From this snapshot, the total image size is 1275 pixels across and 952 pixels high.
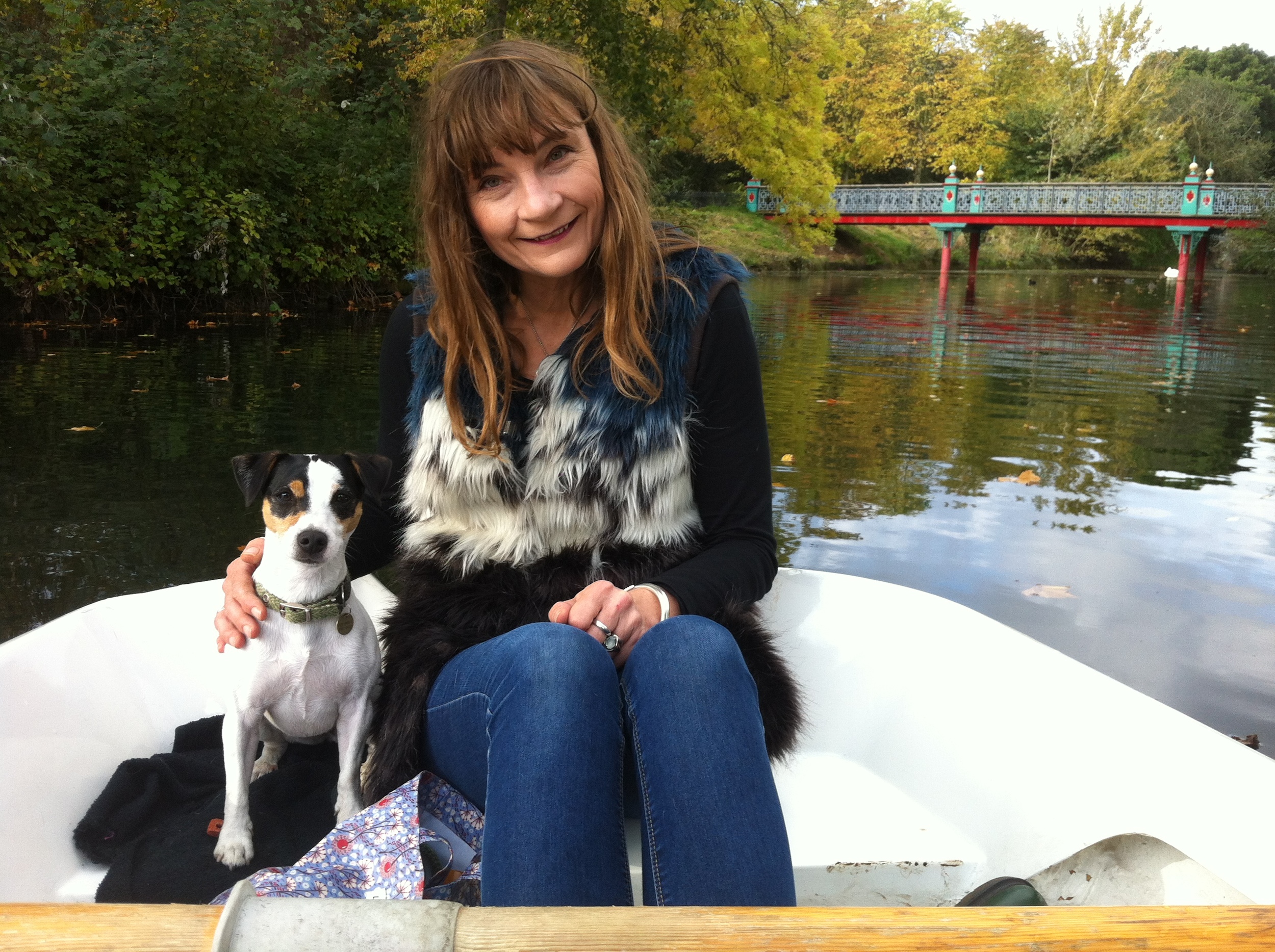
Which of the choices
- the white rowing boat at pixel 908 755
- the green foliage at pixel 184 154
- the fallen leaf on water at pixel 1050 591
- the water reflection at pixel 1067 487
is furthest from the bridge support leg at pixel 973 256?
the white rowing boat at pixel 908 755

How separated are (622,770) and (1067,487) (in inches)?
199

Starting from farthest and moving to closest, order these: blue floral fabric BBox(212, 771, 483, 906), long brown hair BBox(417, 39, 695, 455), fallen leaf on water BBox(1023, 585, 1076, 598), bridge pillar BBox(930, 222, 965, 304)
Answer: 1. bridge pillar BBox(930, 222, 965, 304)
2. fallen leaf on water BBox(1023, 585, 1076, 598)
3. long brown hair BBox(417, 39, 695, 455)
4. blue floral fabric BBox(212, 771, 483, 906)

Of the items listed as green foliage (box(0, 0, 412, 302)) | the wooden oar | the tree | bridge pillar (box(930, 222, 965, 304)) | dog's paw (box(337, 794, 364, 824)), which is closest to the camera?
the wooden oar

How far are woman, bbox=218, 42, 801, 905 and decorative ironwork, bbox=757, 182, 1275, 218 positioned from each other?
2194cm

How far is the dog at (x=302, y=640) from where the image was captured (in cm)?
186

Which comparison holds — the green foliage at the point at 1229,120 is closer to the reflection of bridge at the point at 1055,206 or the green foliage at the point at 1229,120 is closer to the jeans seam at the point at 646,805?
the reflection of bridge at the point at 1055,206

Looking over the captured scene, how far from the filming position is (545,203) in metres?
1.83

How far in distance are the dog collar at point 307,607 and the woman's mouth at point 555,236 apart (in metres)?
0.73

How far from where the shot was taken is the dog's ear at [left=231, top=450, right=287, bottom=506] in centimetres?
195

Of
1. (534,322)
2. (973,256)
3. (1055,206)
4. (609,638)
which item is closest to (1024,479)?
(534,322)

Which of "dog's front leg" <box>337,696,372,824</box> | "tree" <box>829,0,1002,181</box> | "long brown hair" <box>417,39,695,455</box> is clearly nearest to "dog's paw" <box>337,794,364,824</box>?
"dog's front leg" <box>337,696,372,824</box>

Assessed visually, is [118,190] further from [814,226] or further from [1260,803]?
[814,226]

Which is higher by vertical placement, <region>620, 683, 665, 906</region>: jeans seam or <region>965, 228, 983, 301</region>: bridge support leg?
<region>965, 228, 983, 301</region>: bridge support leg

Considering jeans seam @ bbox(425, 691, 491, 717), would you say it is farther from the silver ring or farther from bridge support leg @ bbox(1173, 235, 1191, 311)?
bridge support leg @ bbox(1173, 235, 1191, 311)
